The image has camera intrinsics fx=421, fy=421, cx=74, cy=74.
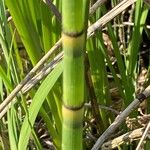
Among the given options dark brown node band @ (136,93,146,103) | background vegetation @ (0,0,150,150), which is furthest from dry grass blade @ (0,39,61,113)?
dark brown node band @ (136,93,146,103)

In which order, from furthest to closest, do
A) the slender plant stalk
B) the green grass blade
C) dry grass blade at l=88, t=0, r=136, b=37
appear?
dry grass blade at l=88, t=0, r=136, b=37 < the green grass blade < the slender plant stalk

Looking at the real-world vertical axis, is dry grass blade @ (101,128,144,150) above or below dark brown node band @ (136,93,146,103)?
below

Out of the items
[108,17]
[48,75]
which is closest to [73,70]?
[48,75]

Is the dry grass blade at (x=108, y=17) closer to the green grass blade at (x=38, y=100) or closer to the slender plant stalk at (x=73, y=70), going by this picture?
the green grass blade at (x=38, y=100)

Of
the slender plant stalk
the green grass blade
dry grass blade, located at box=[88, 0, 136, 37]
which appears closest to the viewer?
the slender plant stalk

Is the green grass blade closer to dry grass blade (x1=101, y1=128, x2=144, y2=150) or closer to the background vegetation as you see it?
the background vegetation

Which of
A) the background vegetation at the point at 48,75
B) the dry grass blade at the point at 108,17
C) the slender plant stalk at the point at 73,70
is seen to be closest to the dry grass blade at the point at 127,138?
the background vegetation at the point at 48,75

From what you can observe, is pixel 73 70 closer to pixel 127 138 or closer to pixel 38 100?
pixel 38 100

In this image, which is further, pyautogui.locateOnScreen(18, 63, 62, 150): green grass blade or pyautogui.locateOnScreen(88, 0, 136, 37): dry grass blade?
pyautogui.locateOnScreen(88, 0, 136, 37): dry grass blade

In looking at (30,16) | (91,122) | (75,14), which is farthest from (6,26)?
(75,14)
